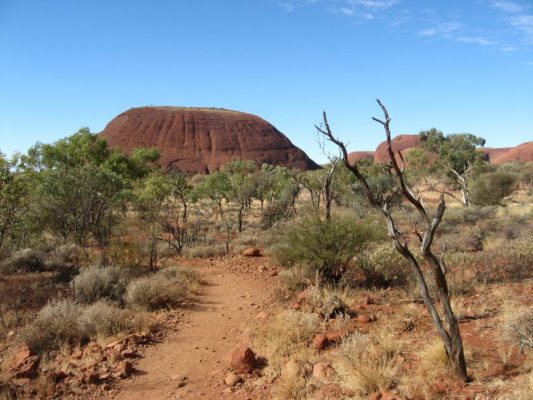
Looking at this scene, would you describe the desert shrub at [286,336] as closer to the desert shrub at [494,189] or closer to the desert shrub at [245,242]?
the desert shrub at [245,242]

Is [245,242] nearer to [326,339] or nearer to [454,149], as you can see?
[326,339]

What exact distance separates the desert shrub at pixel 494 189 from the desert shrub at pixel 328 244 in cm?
1815

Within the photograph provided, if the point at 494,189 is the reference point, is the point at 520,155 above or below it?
above

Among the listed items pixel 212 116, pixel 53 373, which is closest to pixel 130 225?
pixel 53 373

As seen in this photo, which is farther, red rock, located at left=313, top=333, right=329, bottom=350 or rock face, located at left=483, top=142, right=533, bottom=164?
rock face, located at left=483, top=142, right=533, bottom=164

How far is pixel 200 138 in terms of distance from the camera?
3228 inches

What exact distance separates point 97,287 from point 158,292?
3.87ft

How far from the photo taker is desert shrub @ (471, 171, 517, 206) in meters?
24.2

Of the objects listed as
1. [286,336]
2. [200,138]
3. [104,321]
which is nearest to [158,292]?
[104,321]

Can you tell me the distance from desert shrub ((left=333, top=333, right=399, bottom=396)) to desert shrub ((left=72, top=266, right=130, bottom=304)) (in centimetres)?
486

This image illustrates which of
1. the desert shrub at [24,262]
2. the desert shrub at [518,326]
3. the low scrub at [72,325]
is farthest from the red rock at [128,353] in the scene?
the desert shrub at [24,262]

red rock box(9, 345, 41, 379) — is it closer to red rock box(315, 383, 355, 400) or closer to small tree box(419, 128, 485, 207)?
red rock box(315, 383, 355, 400)

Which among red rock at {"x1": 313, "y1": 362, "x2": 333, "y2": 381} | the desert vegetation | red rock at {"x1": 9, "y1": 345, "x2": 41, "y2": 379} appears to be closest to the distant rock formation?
the desert vegetation

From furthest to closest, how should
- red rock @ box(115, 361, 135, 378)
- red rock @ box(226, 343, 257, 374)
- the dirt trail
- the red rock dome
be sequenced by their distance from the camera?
1. the red rock dome
2. red rock @ box(115, 361, 135, 378)
3. red rock @ box(226, 343, 257, 374)
4. the dirt trail
